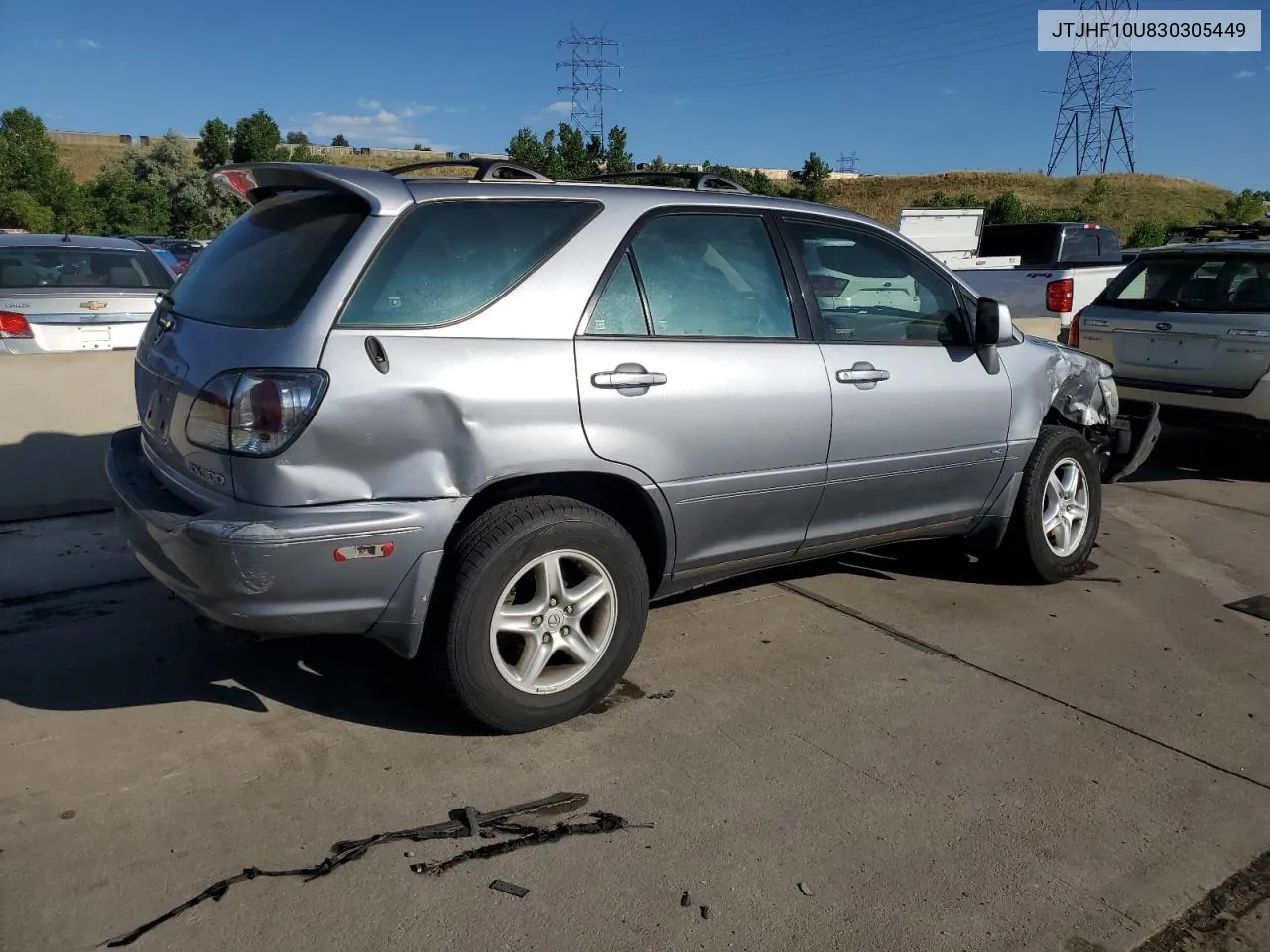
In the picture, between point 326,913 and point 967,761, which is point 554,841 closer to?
point 326,913

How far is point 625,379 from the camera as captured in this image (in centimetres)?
353

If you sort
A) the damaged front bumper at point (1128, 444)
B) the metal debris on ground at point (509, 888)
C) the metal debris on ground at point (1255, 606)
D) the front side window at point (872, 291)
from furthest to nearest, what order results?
the damaged front bumper at point (1128, 444) → the metal debris on ground at point (1255, 606) → the front side window at point (872, 291) → the metal debris on ground at point (509, 888)

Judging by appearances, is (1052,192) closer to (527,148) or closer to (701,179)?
(527,148)

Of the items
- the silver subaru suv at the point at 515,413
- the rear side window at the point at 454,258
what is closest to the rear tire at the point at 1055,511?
the silver subaru suv at the point at 515,413

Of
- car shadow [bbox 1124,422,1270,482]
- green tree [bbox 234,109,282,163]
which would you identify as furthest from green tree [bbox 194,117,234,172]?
car shadow [bbox 1124,422,1270,482]

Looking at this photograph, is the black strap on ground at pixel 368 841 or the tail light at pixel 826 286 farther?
the tail light at pixel 826 286

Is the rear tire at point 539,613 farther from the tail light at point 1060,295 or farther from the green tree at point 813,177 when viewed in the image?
the green tree at point 813,177

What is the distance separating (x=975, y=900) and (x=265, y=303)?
265 centimetres

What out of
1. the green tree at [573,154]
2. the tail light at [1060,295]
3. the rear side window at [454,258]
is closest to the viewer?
the rear side window at [454,258]

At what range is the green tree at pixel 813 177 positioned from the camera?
51281mm

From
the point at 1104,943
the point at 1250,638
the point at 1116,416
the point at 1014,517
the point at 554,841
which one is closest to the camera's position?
the point at 1104,943

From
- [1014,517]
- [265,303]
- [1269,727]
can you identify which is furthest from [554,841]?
[1014,517]

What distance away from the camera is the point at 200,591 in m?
3.11

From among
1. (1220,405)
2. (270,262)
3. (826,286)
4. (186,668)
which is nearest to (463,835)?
(186,668)
